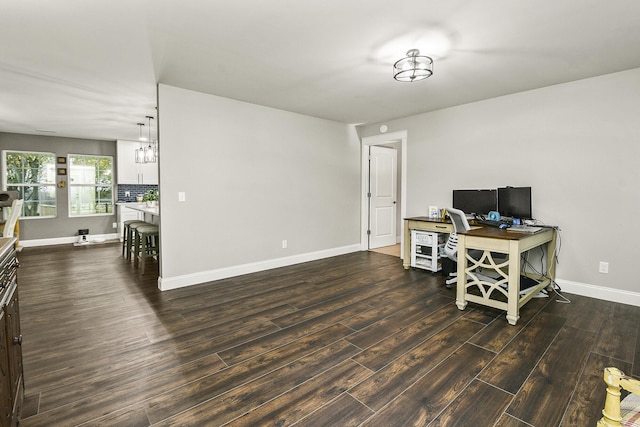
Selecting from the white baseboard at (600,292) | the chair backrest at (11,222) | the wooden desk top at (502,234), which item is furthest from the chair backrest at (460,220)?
the chair backrest at (11,222)

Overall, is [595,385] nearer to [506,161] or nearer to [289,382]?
[289,382]

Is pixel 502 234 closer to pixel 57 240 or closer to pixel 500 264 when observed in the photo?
pixel 500 264

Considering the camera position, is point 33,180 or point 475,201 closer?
point 475,201

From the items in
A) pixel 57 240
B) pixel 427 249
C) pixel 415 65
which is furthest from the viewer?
pixel 57 240

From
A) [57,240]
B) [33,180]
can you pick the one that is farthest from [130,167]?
[57,240]

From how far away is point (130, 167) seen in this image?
7.45 m

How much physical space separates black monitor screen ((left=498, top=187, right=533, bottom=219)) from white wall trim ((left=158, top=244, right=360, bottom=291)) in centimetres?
275

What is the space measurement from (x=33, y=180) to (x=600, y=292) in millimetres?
9954

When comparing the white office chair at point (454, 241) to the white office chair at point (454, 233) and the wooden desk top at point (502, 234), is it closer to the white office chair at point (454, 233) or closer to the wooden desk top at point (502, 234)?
the white office chair at point (454, 233)

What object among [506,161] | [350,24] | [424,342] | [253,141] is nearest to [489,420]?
[424,342]

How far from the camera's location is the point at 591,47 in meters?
2.66

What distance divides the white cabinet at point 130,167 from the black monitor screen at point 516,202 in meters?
7.61

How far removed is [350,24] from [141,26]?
1.58 m

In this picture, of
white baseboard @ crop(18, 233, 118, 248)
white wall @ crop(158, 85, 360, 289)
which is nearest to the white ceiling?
white wall @ crop(158, 85, 360, 289)
